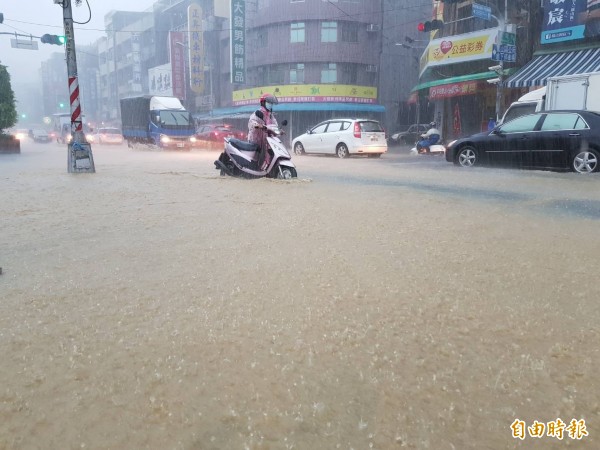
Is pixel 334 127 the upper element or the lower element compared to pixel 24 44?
lower

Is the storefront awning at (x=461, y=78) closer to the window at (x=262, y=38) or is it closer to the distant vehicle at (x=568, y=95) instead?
the distant vehicle at (x=568, y=95)

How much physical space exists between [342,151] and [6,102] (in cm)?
1648

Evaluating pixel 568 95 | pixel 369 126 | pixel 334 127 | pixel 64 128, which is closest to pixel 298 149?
pixel 334 127

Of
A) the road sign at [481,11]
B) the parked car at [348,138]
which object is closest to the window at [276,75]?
the parked car at [348,138]

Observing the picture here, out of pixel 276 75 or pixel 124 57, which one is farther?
pixel 124 57

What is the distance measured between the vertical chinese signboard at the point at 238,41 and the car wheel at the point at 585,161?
31.8m

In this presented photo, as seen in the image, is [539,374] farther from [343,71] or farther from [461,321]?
[343,71]

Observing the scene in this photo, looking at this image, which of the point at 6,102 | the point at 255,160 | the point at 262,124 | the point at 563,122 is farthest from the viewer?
the point at 6,102

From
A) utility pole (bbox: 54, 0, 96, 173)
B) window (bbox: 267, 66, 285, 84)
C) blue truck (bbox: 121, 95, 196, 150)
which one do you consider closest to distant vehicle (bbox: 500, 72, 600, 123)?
utility pole (bbox: 54, 0, 96, 173)

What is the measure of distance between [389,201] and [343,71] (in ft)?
106

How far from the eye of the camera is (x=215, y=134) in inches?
920

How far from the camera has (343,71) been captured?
36.8 m

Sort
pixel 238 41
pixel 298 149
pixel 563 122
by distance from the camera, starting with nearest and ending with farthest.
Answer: pixel 563 122 → pixel 298 149 → pixel 238 41

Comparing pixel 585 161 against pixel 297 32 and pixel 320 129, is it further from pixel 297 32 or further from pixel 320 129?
pixel 297 32
